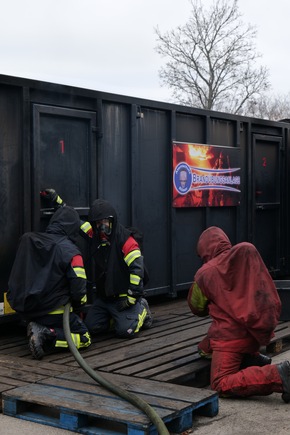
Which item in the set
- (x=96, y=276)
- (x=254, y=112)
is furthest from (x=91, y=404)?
(x=254, y=112)

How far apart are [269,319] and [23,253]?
223 centimetres

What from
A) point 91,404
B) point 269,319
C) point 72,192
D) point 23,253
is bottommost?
point 91,404

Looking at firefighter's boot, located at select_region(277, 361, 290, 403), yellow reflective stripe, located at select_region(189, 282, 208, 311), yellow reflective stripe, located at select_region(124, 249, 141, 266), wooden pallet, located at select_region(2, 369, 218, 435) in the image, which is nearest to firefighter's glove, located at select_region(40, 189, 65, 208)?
yellow reflective stripe, located at select_region(124, 249, 141, 266)

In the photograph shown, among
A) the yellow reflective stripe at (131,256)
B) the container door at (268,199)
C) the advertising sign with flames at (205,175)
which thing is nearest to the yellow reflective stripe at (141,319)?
the yellow reflective stripe at (131,256)

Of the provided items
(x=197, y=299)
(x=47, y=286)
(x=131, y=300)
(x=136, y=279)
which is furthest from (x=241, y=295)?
(x=47, y=286)

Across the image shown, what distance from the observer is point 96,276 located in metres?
6.50

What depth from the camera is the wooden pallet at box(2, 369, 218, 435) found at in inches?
158

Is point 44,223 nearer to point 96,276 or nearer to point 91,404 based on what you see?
point 96,276

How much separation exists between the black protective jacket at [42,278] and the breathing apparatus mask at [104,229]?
1.74 ft

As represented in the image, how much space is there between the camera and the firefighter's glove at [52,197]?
6.44m

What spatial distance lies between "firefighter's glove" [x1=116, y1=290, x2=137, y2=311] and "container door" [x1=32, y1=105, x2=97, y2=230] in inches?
41.4

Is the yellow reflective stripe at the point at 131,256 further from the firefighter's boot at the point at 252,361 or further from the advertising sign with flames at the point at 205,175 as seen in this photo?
the advertising sign with flames at the point at 205,175

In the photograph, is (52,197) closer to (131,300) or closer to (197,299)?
(131,300)

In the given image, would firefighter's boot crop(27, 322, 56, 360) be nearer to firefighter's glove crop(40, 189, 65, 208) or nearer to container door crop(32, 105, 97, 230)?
container door crop(32, 105, 97, 230)
